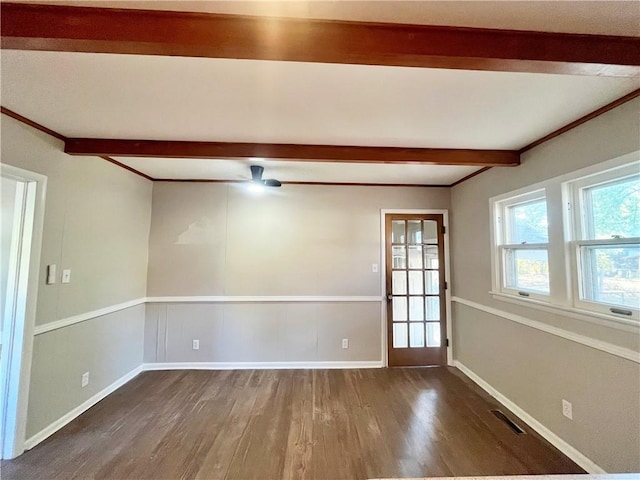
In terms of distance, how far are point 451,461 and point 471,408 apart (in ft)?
2.85

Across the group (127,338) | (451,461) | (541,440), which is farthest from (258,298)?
(541,440)

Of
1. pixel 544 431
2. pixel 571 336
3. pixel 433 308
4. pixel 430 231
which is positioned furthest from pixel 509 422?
pixel 430 231

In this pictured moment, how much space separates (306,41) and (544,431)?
3116mm

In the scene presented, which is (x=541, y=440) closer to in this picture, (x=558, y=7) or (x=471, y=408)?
(x=471, y=408)

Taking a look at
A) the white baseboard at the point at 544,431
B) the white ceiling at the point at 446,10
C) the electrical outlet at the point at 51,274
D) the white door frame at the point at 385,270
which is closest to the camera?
the white ceiling at the point at 446,10

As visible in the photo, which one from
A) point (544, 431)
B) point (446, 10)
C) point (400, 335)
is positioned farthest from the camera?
point (400, 335)

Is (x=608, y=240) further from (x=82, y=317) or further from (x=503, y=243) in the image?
(x=82, y=317)

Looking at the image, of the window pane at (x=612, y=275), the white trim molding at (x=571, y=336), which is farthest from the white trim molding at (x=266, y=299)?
the window pane at (x=612, y=275)

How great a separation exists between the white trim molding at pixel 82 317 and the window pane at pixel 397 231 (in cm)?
326

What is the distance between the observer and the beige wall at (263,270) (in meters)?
3.67

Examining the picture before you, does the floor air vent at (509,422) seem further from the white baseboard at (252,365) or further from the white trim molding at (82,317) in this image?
the white trim molding at (82,317)

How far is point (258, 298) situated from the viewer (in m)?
3.71

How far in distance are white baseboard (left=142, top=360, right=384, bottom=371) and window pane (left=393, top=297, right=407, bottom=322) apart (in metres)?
0.64

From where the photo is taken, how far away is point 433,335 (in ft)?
12.6
